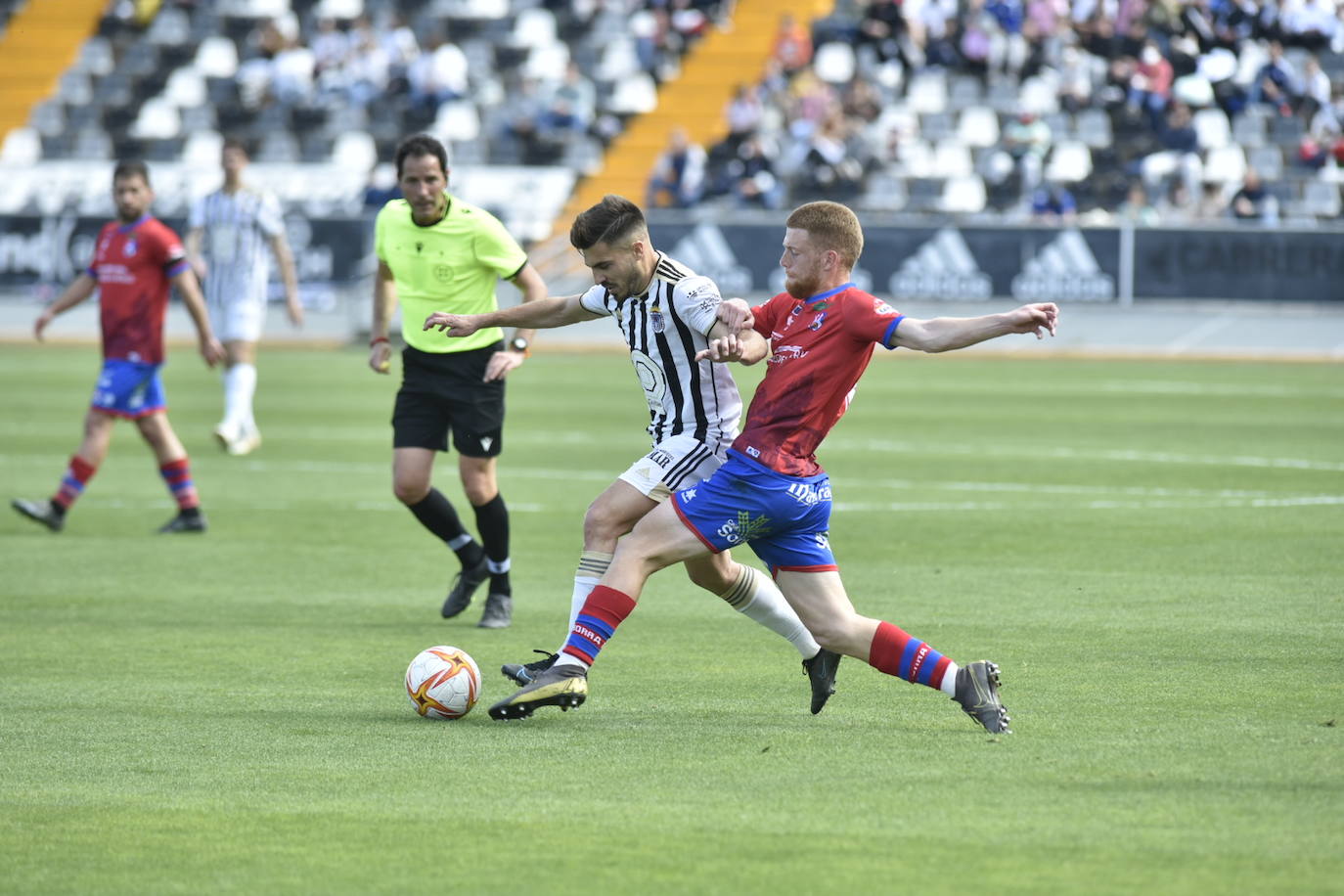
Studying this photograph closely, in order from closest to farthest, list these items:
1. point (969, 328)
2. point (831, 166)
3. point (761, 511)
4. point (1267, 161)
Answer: point (969, 328), point (761, 511), point (1267, 161), point (831, 166)

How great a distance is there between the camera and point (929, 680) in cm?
643

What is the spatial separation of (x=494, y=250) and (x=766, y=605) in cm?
298

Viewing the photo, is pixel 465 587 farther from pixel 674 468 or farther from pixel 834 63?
pixel 834 63

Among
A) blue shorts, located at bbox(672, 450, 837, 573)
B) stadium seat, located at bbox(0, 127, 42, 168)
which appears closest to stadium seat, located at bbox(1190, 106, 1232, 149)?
stadium seat, located at bbox(0, 127, 42, 168)

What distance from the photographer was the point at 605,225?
22.1 ft

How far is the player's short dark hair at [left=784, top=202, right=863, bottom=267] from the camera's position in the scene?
6.44 m

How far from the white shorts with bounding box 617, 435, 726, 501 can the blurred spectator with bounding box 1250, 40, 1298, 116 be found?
2551 centimetres

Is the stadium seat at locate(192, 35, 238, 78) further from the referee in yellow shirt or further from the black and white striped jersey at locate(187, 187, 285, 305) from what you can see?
the referee in yellow shirt

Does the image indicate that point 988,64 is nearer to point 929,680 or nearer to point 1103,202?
point 1103,202

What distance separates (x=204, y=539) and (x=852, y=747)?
6741 mm

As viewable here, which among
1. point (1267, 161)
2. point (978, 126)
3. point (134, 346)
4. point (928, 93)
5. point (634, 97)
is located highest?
point (134, 346)

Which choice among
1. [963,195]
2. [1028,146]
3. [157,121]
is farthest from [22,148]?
[1028,146]

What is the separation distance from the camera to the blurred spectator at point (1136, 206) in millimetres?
28141

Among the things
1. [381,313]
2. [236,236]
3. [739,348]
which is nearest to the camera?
[739,348]
